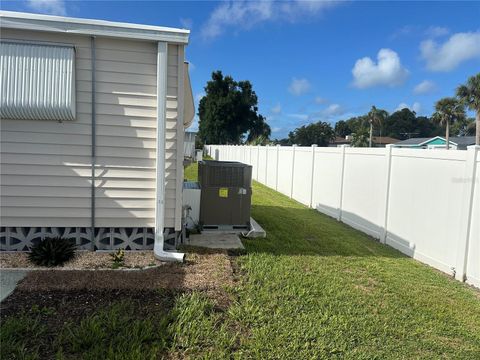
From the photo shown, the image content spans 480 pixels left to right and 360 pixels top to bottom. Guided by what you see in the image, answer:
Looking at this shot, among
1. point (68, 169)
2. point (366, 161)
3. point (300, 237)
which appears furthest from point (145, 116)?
point (366, 161)

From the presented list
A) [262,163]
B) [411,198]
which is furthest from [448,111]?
[411,198]

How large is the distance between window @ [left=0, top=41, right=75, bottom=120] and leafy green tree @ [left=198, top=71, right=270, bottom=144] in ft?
140

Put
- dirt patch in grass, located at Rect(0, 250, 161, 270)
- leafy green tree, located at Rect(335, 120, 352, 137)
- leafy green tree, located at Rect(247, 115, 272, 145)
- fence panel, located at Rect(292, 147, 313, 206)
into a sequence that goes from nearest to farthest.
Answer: dirt patch in grass, located at Rect(0, 250, 161, 270)
fence panel, located at Rect(292, 147, 313, 206)
leafy green tree, located at Rect(247, 115, 272, 145)
leafy green tree, located at Rect(335, 120, 352, 137)

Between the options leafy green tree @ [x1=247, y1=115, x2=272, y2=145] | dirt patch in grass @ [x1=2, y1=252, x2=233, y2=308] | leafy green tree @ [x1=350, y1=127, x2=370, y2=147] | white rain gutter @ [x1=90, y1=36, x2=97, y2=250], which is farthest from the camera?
leafy green tree @ [x1=350, y1=127, x2=370, y2=147]

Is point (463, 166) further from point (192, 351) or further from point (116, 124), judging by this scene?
point (116, 124)

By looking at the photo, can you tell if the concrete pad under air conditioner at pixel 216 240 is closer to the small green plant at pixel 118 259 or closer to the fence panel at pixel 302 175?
the small green plant at pixel 118 259

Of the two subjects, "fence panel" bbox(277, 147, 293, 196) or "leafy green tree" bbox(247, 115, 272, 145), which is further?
"leafy green tree" bbox(247, 115, 272, 145)

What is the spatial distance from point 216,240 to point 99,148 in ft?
7.18

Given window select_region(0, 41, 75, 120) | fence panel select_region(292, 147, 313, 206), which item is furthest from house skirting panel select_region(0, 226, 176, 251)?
fence panel select_region(292, 147, 313, 206)

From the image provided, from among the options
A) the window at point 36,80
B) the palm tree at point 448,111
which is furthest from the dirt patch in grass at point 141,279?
the palm tree at point 448,111

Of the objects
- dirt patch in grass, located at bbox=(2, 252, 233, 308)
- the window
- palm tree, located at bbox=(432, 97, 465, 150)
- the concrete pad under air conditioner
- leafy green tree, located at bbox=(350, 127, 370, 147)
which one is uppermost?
palm tree, located at bbox=(432, 97, 465, 150)

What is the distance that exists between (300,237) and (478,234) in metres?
2.70

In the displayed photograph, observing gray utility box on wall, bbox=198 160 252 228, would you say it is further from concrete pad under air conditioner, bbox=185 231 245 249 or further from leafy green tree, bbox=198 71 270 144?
leafy green tree, bbox=198 71 270 144

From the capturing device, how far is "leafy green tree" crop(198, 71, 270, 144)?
46969 mm
